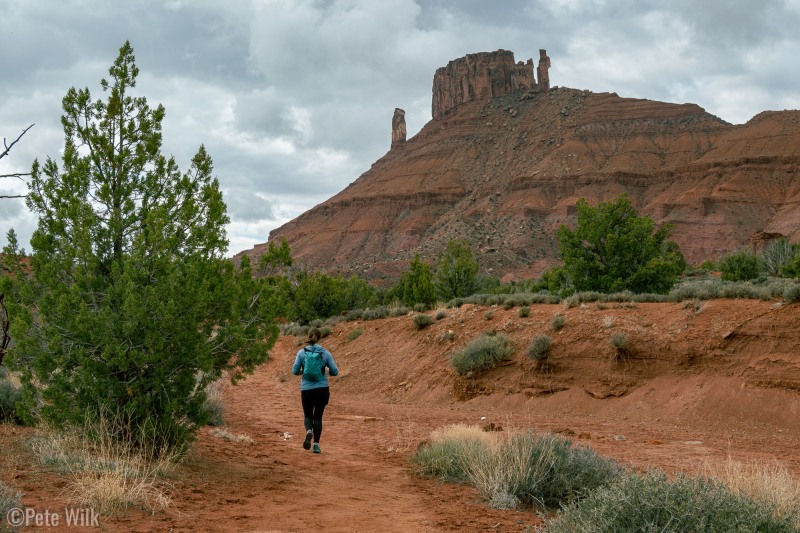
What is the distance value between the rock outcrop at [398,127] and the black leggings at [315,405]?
143 metres

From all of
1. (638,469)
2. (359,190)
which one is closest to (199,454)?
(638,469)

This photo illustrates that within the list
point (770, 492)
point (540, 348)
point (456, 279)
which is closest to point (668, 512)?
point (770, 492)

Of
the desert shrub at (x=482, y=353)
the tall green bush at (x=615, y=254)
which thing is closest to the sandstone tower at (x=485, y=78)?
the tall green bush at (x=615, y=254)

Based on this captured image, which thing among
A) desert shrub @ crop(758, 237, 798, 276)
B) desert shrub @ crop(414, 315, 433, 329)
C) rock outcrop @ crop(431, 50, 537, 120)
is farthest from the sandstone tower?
desert shrub @ crop(414, 315, 433, 329)

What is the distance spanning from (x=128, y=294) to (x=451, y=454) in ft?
14.7

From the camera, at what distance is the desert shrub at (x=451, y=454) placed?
25.1 ft

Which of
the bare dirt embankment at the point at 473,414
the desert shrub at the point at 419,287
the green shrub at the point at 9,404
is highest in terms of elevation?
the desert shrub at the point at 419,287

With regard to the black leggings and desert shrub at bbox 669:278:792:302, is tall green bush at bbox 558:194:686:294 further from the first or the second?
the black leggings

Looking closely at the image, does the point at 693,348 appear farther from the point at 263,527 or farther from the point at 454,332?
the point at 263,527

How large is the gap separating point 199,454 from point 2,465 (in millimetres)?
2386

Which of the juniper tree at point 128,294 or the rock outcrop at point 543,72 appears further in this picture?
the rock outcrop at point 543,72

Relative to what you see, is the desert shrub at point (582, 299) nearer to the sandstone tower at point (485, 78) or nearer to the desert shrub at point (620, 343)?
the desert shrub at point (620, 343)

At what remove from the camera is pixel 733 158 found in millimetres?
91750

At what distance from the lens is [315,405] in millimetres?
9266
